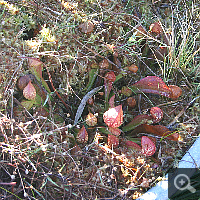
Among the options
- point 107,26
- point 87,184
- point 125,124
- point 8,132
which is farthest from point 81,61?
point 87,184

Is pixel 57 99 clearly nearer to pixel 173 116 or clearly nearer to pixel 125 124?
pixel 125 124

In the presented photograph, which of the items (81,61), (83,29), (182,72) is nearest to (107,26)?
(83,29)

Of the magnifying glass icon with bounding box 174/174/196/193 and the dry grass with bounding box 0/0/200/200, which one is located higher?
the dry grass with bounding box 0/0/200/200

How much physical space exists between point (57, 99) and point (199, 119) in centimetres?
87

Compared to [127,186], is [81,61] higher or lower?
higher

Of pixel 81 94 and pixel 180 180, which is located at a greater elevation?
pixel 81 94

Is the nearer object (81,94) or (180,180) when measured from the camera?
(180,180)

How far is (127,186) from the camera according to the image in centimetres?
111

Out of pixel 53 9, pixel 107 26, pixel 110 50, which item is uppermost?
pixel 53 9

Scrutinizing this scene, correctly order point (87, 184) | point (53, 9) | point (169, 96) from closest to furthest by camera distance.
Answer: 1. point (87, 184)
2. point (169, 96)
3. point (53, 9)

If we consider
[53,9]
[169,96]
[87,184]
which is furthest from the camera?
[53,9]

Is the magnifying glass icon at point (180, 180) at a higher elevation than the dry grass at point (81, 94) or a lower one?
lower

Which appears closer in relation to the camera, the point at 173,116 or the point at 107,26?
the point at 173,116

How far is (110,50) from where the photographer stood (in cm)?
137
